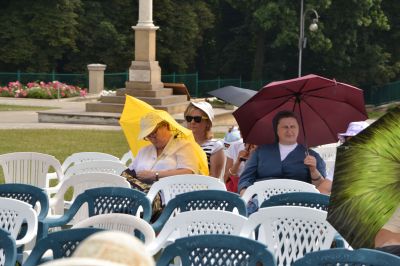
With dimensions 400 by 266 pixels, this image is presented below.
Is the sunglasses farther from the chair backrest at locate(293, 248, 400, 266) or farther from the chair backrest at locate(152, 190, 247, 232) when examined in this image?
the chair backrest at locate(293, 248, 400, 266)

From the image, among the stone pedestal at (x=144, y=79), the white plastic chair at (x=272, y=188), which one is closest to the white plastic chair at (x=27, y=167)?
the white plastic chair at (x=272, y=188)

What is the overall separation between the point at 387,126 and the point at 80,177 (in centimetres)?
376

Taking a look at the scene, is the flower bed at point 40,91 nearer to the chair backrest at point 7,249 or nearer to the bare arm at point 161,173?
the bare arm at point 161,173

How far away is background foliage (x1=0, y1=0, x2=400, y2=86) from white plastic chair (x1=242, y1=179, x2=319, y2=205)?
1498 inches

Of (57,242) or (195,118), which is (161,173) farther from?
(57,242)

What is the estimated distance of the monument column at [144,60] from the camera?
92.1 ft

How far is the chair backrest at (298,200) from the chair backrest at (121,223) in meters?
1.03

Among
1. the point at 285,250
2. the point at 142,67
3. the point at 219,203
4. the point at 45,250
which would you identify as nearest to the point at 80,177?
the point at 219,203

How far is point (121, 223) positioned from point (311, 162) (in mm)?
2331

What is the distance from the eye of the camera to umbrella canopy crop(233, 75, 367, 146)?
8.34 m

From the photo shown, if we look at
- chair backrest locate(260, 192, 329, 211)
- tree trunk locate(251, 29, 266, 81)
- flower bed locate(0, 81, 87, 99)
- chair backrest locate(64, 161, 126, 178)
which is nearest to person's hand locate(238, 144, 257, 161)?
chair backrest locate(64, 161, 126, 178)

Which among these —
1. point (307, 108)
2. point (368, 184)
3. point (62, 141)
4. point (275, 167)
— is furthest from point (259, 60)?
point (368, 184)

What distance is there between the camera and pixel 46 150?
60.9 ft

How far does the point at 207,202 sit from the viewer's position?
6184mm
